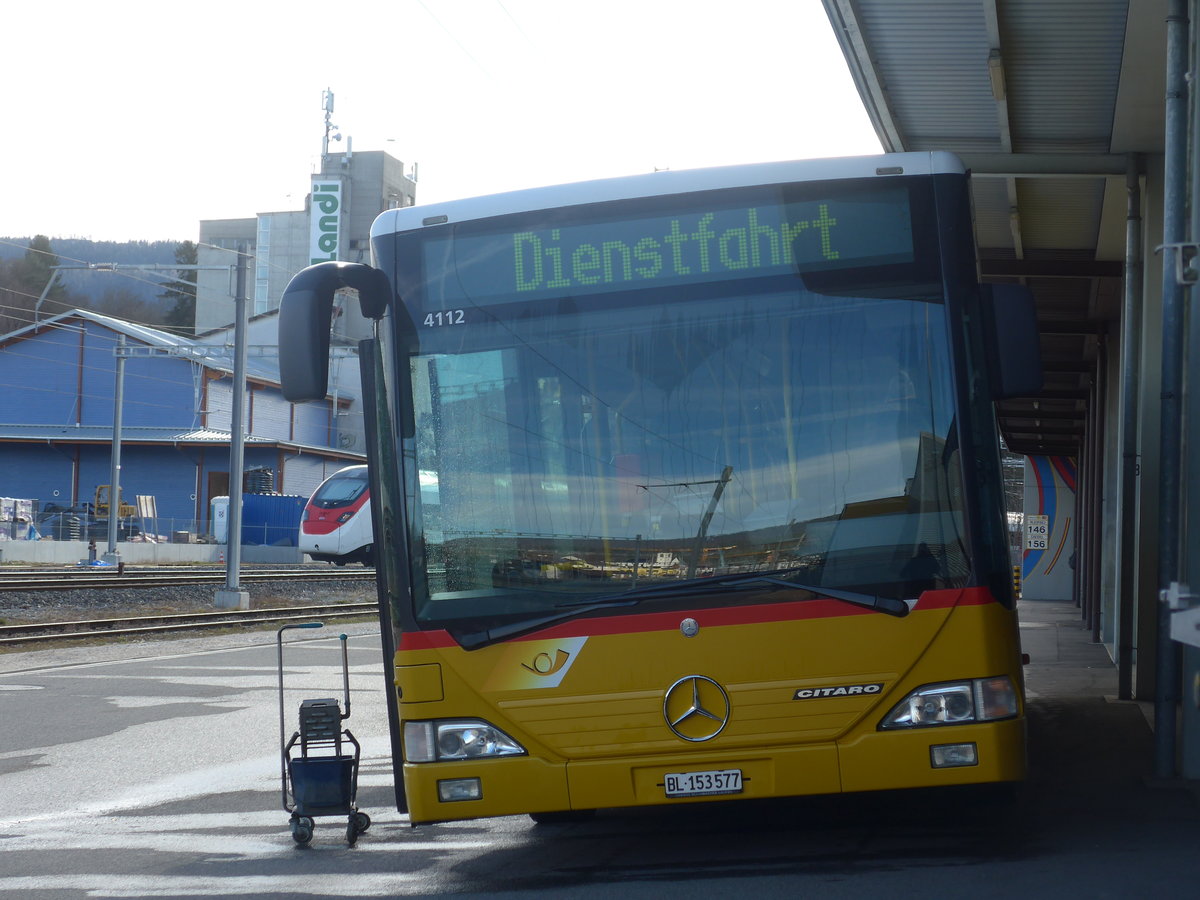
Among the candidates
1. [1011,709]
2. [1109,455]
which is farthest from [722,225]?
[1109,455]

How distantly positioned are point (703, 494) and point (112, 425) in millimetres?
58869

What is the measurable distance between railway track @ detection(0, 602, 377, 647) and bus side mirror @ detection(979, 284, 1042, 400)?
57.2 feet

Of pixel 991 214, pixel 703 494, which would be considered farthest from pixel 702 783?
→ pixel 991 214

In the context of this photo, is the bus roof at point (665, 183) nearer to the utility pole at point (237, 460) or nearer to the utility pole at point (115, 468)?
the utility pole at point (237, 460)

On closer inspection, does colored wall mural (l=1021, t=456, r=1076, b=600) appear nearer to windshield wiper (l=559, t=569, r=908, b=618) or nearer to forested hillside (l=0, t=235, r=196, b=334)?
windshield wiper (l=559, t=569, r=908, b=618)

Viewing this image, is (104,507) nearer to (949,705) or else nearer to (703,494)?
(703,494)

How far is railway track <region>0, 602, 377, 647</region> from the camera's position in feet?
69.1

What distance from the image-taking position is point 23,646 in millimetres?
20156

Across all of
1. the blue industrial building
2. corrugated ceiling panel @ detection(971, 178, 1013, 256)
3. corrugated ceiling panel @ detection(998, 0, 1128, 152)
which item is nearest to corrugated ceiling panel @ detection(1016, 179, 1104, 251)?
corrugated ceiling panel @ detection(971, 178, 1013, 256)

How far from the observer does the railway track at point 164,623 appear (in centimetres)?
2106

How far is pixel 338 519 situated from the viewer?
41000mm

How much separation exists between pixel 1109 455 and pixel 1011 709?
15.5 meters

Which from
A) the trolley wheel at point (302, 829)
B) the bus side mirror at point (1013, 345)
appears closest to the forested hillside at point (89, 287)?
the trolley wheel at point (302, 829)

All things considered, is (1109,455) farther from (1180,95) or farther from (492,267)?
(492,267)
